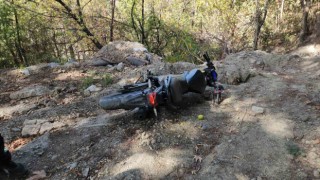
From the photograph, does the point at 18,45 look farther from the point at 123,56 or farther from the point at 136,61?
the point at 136,61

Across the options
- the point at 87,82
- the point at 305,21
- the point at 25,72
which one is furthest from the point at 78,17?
the point at 305,21

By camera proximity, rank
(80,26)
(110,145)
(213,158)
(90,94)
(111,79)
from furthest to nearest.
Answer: (80,26) < (111,79) < (90,94) < (110,145) < (213,158)

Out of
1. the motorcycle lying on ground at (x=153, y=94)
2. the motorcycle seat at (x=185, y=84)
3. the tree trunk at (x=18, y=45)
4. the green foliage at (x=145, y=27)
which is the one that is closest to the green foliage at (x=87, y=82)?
the motorcycle lying on ground at (x=153, y=94)

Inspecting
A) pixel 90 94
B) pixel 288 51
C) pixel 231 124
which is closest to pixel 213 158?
pixel 231 124

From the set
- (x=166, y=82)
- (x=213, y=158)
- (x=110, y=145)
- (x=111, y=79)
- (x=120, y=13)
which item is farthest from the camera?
(x=120, y=13)

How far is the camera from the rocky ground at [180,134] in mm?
3396

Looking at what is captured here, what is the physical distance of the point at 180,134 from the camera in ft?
13.3

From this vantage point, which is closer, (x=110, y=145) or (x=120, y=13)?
(x=110, y=145)

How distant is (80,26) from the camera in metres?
12.3

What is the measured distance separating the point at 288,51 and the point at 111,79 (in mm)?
11405

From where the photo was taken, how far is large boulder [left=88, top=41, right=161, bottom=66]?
27.1 ft

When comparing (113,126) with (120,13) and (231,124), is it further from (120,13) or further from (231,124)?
(120,13)

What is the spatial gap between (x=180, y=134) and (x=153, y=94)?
703 mm

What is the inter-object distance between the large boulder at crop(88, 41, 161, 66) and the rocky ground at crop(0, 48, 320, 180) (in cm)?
192
